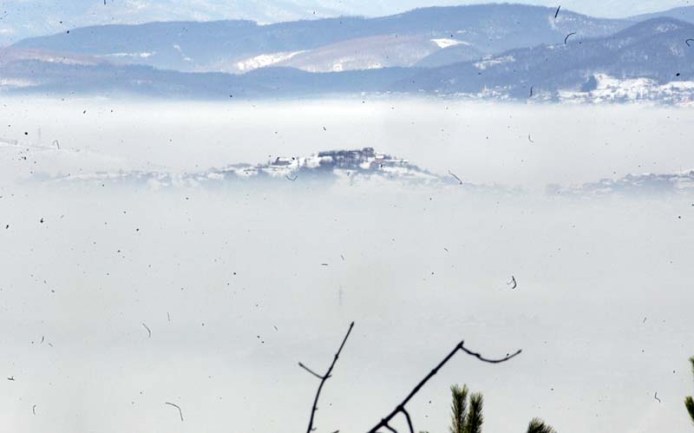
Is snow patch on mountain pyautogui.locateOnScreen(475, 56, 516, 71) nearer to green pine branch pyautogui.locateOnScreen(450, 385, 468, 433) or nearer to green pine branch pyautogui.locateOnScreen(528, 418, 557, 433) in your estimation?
green pine branch pyautogui.locateOnScreen(450, 385, 468, 433)

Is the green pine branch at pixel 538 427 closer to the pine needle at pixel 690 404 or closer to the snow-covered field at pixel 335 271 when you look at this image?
the pine needle at pixel 690 404

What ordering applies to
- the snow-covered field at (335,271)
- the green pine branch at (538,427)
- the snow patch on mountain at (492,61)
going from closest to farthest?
the green pine branch at (538,427) → the snow-covered field at (335,271) → the snow patch on mountain at (492,61)

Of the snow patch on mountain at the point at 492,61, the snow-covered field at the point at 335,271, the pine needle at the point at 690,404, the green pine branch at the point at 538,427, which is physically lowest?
the snow-covered field at the point at 335,271

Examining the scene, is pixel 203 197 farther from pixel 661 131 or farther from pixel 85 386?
pixel 85 386

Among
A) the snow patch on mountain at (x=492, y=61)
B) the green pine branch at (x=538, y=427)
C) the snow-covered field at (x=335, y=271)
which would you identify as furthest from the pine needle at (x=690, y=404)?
the snow patch on mountain at (x=492, y=61)

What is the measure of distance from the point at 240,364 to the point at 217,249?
48.6 meters

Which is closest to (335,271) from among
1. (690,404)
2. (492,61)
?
(492,61)

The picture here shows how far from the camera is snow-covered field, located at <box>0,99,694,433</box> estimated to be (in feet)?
188

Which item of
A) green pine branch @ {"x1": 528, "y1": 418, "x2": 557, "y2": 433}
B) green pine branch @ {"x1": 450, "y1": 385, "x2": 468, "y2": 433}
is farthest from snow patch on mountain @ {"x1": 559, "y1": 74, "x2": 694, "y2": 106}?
green pine branch @ {"x1": 528, "y1": 418, "x2": 557, "y2": 433}

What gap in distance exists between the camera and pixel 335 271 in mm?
102125

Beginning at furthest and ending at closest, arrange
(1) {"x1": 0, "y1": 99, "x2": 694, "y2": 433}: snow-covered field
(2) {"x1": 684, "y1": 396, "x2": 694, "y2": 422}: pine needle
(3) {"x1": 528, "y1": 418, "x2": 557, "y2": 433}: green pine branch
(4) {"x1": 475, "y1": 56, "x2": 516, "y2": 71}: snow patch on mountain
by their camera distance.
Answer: (4) {"x1": 475, "y1": 56, "x2": 516, "y2": 71}: snow patch on mountain → (1) {"x1": 0, "y1": 99, "x2": 694, "y2": 433}: snow-covered field → (2) {"x1": 684, "y1": 396, "x2": 694, "y2": 422}: pine needle → (3) {"x1": 528, "y1": 418, "x2": 557, "y2": 433}: green pine branch

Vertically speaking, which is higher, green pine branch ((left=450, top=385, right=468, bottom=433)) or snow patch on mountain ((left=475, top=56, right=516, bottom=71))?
green pine branch ((left=450, top=385, right=468, bottom=433))

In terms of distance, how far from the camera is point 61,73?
17100 centimetres

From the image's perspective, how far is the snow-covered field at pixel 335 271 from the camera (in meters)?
57.3
